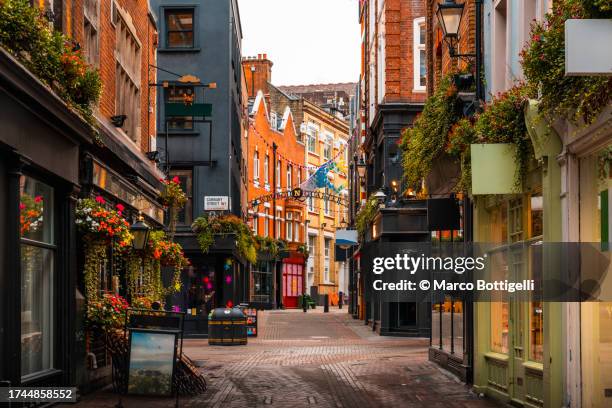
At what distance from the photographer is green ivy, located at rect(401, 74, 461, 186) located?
1681cm

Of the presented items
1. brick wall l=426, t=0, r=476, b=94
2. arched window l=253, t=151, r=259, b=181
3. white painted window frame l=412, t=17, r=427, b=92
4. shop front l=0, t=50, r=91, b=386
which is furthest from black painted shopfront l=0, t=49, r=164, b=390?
arched window l=253, t=151, r=259, b=181

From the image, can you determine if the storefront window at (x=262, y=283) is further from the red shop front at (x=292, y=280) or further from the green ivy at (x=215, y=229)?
the green ivy at (x=215, y=229)

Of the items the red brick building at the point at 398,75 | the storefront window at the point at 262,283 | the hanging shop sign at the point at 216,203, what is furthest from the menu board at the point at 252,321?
the storefront window at the point at 262,283

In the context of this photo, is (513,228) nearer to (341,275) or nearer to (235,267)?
(235,267)

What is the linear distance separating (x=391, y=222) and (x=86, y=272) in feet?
60.5

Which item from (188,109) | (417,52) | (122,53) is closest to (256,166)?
(417,52)

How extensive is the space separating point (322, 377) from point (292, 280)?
5102cm

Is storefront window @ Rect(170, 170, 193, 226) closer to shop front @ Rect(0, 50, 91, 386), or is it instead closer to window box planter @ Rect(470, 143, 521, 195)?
shop front @ Rect(0, 50, 91, 386)

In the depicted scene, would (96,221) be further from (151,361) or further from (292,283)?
(292,283)

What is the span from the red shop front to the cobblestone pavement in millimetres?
36233

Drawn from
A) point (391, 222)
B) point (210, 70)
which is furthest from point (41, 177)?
point (210, 70)

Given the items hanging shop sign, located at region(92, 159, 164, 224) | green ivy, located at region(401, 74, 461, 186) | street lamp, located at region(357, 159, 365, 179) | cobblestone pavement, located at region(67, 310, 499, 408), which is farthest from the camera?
street lamp, located at region(357, 159, 365, 179)

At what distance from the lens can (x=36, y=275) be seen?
13445mm

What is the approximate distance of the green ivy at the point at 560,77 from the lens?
30.3 feet
